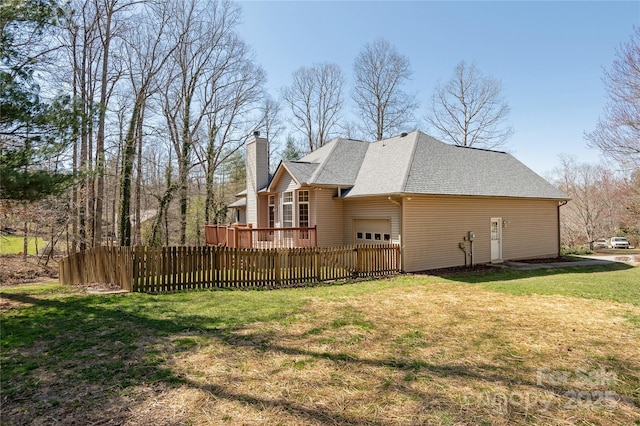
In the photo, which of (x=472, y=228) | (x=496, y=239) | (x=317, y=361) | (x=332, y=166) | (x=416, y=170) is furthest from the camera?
(x=332, y=166)

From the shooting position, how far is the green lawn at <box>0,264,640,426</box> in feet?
11.1

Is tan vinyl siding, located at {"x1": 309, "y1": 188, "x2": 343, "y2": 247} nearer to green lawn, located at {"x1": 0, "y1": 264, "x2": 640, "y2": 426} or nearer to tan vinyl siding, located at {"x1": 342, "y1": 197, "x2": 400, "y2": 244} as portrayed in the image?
tan vinyl siding, located at {"x1": 342, "y1": 197, "x2": 400, "y2": 244}

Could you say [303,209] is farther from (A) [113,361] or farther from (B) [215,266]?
(A) [113,361]

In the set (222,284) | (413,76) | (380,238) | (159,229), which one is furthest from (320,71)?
(222,284)

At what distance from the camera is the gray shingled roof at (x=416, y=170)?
14164mm

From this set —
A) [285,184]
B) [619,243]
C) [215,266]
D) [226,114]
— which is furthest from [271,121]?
[619,243]

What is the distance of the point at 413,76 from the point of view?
102ft

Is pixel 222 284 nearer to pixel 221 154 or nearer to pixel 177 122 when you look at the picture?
pixel 177 122

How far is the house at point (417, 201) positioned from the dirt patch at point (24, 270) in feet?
33.4

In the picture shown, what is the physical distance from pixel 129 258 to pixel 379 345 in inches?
286

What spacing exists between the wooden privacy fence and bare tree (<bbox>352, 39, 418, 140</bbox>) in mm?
21866

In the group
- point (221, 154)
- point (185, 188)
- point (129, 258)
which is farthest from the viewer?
point (221, 154)

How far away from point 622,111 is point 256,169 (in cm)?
1839

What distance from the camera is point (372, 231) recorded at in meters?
14.8
